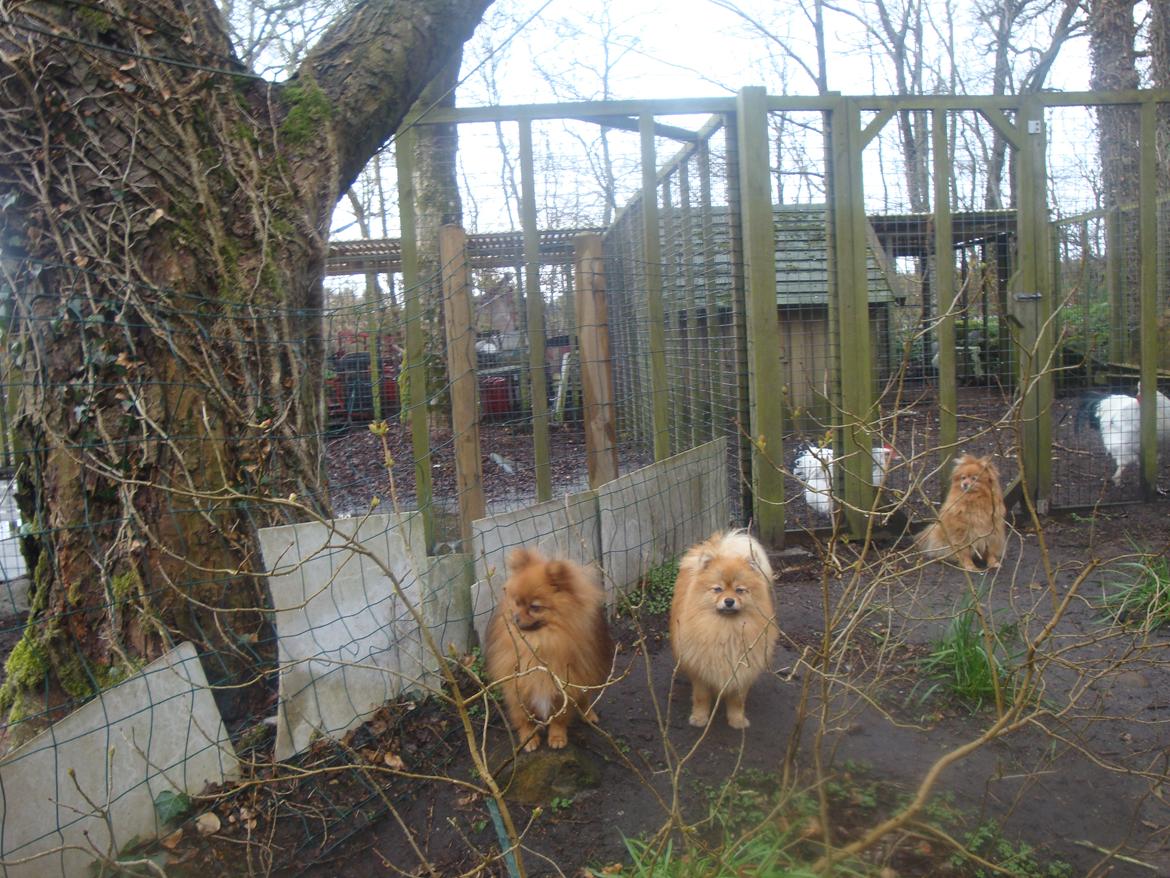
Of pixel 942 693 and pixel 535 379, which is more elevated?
pixel 535 379

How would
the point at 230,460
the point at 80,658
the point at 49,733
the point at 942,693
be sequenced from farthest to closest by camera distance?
the point at 942,693 < the point at 230,460 < the point at 80,658 < the point at 49,733

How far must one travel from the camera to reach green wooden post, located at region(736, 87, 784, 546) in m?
5.74

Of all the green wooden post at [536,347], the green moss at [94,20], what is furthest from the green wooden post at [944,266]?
the green moss at [94,20]

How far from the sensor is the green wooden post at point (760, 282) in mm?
5738

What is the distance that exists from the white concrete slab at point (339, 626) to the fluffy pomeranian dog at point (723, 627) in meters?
1.13

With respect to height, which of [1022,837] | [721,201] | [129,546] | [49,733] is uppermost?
[721,201]

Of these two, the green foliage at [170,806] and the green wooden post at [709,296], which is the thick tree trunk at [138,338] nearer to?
the green foliage at [170,806]

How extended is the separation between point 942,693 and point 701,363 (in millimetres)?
3549

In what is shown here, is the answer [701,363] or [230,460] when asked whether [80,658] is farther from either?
[701,363]

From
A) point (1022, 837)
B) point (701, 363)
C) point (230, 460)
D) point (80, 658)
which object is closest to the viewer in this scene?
point (1022, 837)

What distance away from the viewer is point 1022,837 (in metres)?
2.74

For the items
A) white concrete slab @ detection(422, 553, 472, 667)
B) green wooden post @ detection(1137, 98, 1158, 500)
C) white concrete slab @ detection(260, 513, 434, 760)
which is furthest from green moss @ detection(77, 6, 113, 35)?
green wooden post @ detection(1137, 98, 1158, 500)

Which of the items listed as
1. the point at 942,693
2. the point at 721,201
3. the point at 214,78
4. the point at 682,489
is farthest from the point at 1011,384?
the point at 214,78

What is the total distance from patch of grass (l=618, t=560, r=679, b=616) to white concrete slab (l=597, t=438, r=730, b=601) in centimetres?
5
